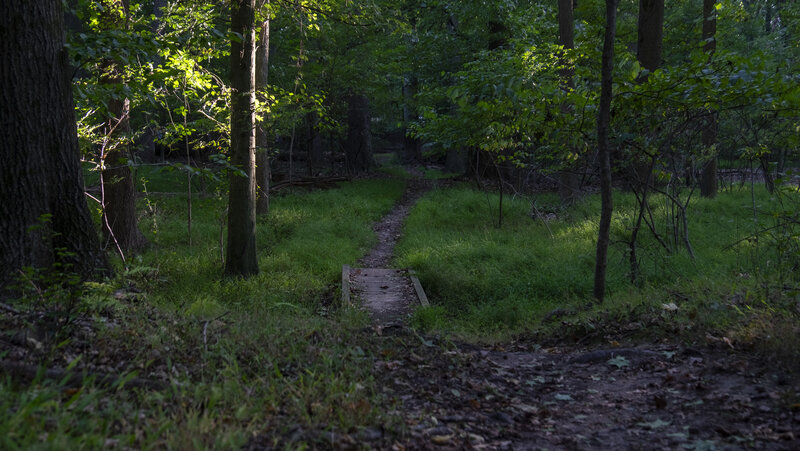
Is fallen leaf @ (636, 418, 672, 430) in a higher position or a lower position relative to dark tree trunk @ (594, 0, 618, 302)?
lower

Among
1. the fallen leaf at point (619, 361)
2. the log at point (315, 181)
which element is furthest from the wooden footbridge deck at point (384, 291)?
the log at point (315, 181)

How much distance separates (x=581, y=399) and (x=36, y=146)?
17.4ft

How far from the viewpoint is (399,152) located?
131 ft

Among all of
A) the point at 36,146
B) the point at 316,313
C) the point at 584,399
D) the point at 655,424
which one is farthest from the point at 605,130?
the point at 36,146

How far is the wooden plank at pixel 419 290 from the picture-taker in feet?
24.8

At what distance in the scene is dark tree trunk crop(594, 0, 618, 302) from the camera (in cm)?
573

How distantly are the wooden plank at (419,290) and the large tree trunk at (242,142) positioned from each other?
261 cm

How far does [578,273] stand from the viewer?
27.1 feet

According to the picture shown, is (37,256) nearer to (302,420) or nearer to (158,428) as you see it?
(158,428)

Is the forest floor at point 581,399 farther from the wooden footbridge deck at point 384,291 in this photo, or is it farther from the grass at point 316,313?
the wooden footbridge deck at point 384,291

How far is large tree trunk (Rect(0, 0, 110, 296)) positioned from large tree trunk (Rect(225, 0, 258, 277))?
8.10 feet

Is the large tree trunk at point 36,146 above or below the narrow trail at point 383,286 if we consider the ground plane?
above

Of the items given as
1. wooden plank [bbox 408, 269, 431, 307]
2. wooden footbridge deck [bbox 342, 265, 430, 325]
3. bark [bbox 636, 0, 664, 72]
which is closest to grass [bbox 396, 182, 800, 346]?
wooden plank [bbox 408, 269, 431, 307]

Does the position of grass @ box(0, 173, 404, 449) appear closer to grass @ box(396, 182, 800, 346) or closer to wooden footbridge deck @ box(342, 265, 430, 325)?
wooden footbridge deck @ box(342, 265, 430, 325)
